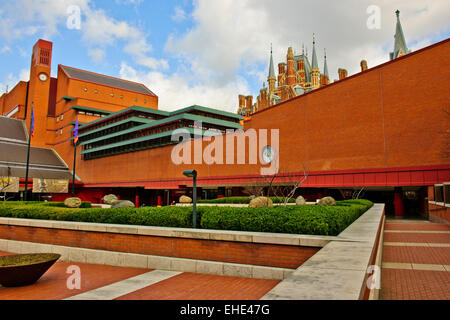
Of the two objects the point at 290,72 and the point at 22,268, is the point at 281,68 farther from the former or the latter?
the point at 22,268

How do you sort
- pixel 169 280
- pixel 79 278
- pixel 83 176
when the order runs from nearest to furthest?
pixel 169 280
pixel 79 278
pixel 83 176

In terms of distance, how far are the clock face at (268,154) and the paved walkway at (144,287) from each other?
2755cm

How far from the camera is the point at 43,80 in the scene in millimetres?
73188

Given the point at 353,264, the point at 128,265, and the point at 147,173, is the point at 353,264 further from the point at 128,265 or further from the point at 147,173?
the point at 147,173

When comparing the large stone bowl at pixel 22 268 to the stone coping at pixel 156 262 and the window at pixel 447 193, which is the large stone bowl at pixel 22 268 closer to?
the stone coping at pixel 156 262

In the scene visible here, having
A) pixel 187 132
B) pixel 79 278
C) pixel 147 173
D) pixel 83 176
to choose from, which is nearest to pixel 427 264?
pixel 79 278

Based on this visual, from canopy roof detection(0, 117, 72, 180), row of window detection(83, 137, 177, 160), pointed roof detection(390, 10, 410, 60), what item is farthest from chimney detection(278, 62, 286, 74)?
canopy roof detection(0, 117, 72, 180)

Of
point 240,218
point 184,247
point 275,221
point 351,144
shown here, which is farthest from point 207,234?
point 351,144

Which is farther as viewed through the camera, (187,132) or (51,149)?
(51,149)

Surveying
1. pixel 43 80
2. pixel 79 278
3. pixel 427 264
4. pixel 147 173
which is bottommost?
pixel 79 278

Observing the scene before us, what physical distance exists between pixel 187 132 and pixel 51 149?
43.6m

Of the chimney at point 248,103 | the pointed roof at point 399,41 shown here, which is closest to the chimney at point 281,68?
the chimney at point 248,103

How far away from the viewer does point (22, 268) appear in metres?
7.30

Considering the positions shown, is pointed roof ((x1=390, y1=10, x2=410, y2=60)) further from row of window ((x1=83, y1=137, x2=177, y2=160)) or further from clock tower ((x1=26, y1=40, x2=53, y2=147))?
clock tower ((x1=26, y1=40, x2=53, y2=147))
